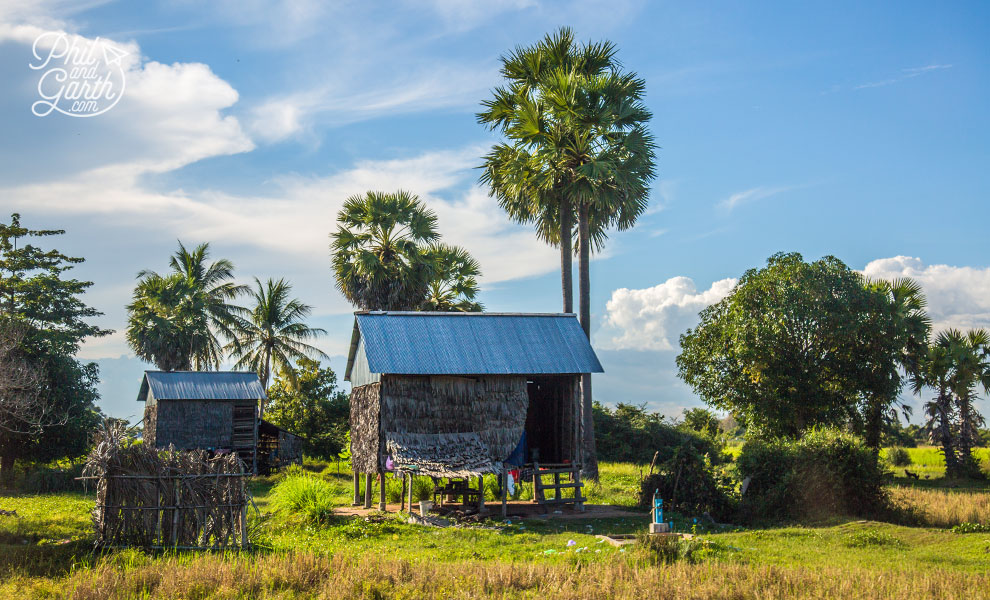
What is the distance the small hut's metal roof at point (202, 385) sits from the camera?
3606 centimetres

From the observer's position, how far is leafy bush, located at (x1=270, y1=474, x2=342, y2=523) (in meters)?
19.8

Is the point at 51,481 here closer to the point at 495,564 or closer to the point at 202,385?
the point at 202,385

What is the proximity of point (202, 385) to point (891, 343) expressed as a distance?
29500 millimetres

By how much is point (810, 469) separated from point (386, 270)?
66.7 ft

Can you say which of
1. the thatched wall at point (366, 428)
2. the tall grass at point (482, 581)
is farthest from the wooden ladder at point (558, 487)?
the tall grass at point (482, 581)

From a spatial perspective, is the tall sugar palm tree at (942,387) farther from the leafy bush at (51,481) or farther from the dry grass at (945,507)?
the leafy bush at (51,481)

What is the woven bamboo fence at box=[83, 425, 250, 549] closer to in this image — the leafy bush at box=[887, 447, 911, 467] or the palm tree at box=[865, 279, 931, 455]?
the palm tree at box=[865, 279, 931, 455]

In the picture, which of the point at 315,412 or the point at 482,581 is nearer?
the point at 482,581

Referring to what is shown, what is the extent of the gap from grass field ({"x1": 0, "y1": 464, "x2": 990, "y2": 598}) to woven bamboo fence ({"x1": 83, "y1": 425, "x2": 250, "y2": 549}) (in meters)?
0.70

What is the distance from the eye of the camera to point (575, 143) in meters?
30.3

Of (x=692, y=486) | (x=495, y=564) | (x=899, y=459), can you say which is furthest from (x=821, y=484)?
(x=899, y=459)

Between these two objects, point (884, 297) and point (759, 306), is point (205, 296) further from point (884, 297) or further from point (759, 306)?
point (884, 297)

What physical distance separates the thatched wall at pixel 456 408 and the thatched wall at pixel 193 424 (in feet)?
56.5

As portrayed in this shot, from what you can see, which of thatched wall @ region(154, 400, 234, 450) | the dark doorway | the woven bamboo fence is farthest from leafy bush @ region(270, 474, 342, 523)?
thatched wall @ region(154, 400, 234, 450)
